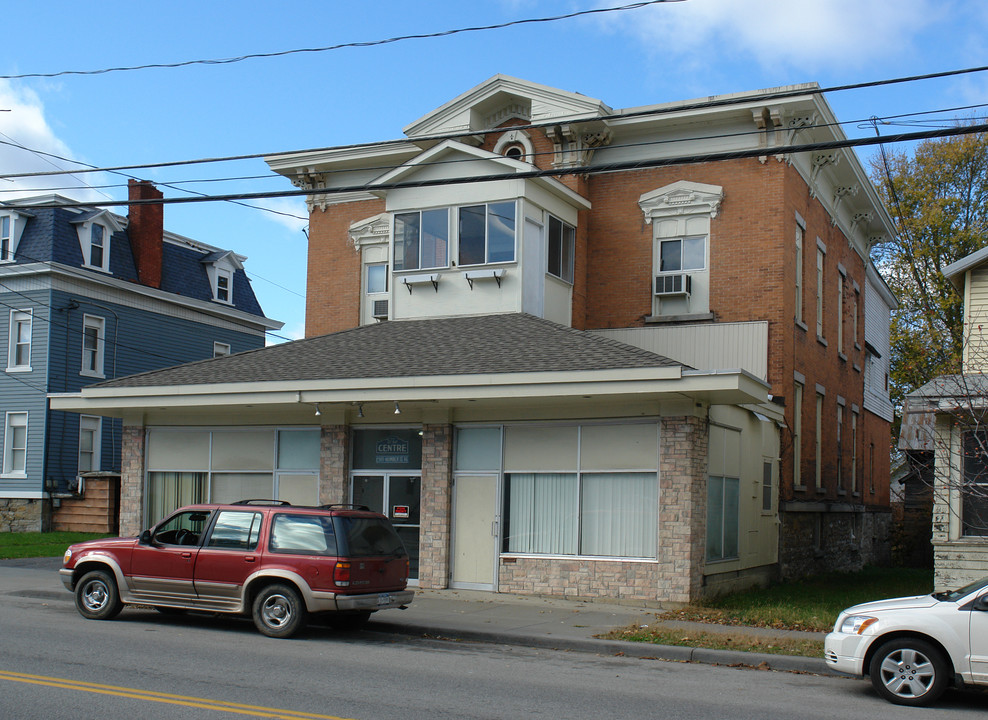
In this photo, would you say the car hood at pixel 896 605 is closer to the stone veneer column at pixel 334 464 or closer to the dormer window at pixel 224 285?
the stone veneer column at pixel 334 464

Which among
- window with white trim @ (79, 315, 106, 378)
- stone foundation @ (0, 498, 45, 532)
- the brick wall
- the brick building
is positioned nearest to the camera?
the brick building

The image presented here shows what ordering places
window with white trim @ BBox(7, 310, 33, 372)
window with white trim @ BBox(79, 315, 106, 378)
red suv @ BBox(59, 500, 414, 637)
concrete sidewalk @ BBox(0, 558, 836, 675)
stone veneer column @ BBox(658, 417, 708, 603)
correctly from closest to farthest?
concrete sidewalk @ BBox(0, 558, 836, 675), red suv @ BBox(59, 500, 414, 637), stone veneer column @ BBox(658, 417, 708, 603), window with white trim @ BBox(7, 310, 33, 372), window with white trim @ BBox(79, 315, 106, 378)

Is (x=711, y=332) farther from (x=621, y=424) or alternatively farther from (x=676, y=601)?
(x=676, y=601)

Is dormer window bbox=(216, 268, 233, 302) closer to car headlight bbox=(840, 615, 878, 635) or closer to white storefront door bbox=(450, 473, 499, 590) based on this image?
white storefront door bbox=(450, 473, 499, 590)

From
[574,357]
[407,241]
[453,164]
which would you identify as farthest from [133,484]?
[574,357]

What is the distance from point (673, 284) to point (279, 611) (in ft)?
42.6

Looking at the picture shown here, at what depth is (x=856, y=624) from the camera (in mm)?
10320

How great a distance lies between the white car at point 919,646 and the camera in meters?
9.73

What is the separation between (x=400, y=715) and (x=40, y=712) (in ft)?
9.42

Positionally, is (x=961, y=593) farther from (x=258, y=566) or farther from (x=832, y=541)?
(x=832, y=541)

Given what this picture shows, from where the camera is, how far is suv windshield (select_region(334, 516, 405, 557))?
1314cm

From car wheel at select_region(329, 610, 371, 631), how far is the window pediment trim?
12.6 m

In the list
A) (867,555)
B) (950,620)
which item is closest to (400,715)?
(950,620)

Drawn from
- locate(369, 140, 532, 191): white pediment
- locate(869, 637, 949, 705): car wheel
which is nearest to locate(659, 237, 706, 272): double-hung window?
locate(369, 140, 532, 191): white pediment
